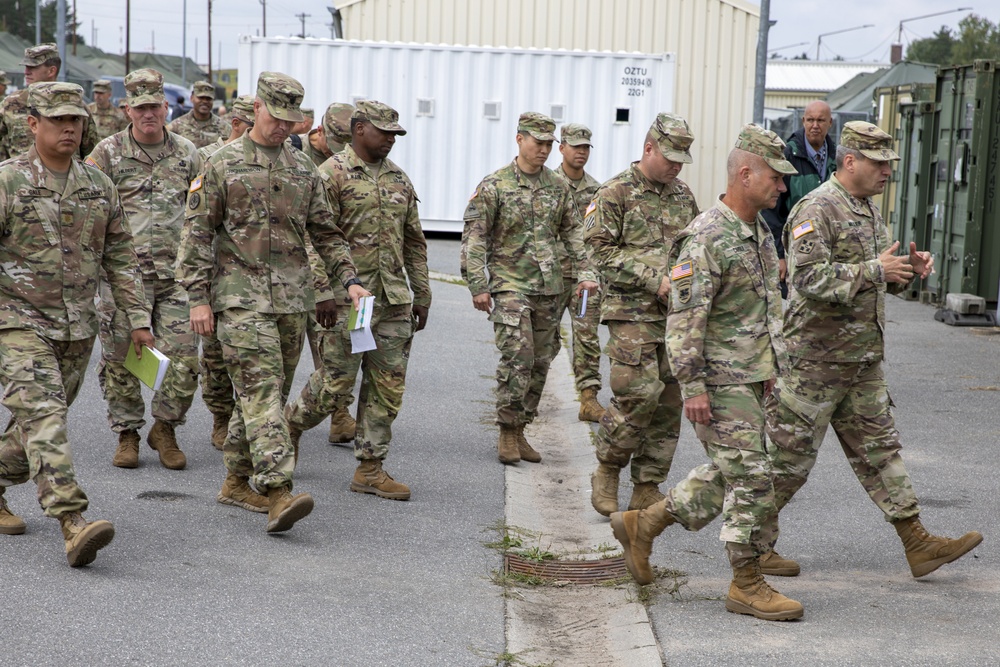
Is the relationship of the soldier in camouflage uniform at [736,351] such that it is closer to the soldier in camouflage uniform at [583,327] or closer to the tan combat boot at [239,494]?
the tan combat boot at [239,494]

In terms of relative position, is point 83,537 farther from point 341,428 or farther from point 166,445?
point 341,428

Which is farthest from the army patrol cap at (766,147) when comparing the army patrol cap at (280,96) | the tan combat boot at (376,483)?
the tan combat boot at (376,483)

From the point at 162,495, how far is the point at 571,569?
225 centimetres

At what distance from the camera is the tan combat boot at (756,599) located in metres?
5.12

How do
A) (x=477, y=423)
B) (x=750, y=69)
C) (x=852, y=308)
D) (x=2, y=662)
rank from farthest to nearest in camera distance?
(x=750, y=69) → (x=477, y=423) → (x=852, y=308) → (x=2, y=662)

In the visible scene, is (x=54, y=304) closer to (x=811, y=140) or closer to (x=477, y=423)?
(x=477, y=423)

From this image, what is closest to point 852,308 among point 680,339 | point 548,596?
point 680,339

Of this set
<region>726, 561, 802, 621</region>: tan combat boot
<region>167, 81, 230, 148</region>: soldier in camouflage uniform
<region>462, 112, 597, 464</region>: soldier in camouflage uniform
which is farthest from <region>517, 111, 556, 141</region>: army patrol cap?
<region>167, 81, 230, 148</region>: soldier in camouflage uniform

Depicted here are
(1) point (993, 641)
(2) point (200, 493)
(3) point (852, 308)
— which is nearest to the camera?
(1) point (993, 641)

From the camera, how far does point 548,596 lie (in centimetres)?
577

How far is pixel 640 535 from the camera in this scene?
550 centimetres

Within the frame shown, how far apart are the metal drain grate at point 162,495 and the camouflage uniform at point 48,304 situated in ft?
3.29

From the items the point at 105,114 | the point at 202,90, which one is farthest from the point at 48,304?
the point at 105,114

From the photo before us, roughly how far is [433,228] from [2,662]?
692 inches
